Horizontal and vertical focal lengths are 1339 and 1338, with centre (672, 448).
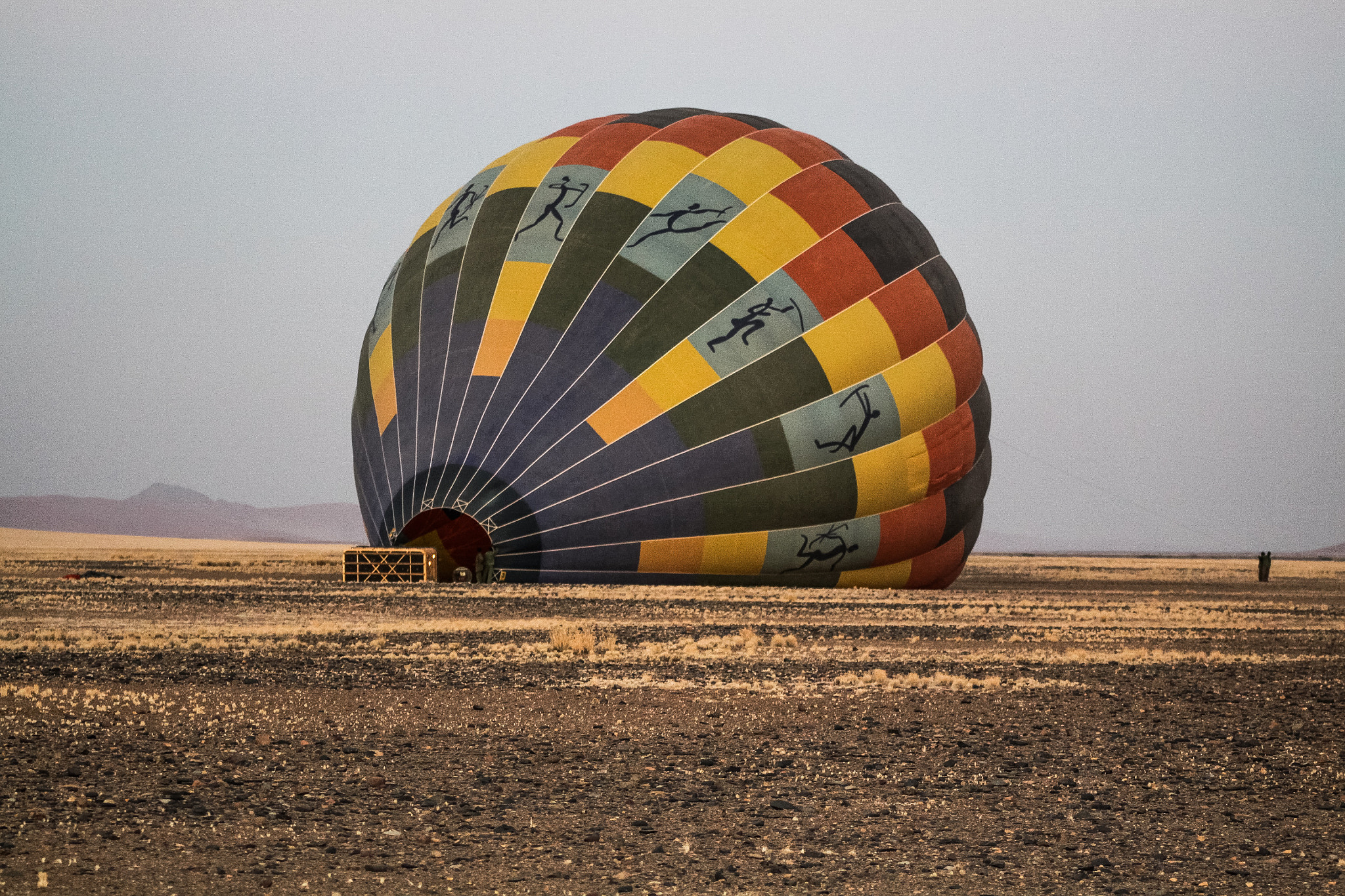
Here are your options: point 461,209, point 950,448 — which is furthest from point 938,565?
point 461,209

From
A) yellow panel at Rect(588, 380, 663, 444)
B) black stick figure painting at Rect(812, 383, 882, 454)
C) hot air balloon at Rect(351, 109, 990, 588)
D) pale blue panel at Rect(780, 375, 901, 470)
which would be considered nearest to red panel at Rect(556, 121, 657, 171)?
hot air balloon at Rect(351, 109, 990, 588)

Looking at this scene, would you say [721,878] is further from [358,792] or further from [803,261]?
[803,261]

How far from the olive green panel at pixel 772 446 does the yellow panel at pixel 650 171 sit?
14.1 ft

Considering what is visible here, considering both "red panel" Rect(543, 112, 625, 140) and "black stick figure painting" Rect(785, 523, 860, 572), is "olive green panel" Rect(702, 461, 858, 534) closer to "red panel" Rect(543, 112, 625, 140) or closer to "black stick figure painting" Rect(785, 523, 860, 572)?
"black stick figure painting" Rect(785, 523, 860, 572)

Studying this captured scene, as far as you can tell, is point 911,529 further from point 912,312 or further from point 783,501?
point 912,312

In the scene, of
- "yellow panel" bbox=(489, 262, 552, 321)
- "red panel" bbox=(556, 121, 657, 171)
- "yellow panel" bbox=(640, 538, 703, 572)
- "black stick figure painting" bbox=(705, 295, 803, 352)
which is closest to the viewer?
"black stick figure painting" bbox=(705, 295, 803, 352)

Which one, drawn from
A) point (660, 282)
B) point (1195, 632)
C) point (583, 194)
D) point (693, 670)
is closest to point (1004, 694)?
point (693, 670)

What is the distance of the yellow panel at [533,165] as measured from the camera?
23.7 m

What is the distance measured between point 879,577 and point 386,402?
30.1ft

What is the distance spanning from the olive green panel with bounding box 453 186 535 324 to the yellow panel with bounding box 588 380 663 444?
2712mm

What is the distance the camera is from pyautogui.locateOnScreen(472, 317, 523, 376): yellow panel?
21562 millimetres

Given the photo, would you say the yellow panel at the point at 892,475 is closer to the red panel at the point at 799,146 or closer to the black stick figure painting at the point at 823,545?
the black stick figure painting at the point at 823,545

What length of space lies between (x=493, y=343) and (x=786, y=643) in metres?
9.32

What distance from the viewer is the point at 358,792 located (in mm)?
6844
